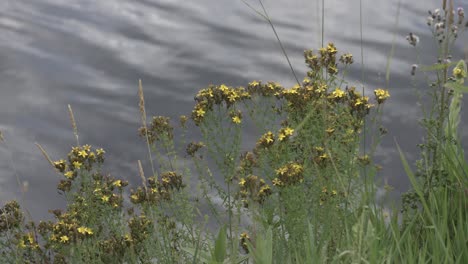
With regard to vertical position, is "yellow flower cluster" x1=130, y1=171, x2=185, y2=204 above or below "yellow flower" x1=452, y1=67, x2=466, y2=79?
below

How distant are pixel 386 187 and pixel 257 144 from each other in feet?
3.62

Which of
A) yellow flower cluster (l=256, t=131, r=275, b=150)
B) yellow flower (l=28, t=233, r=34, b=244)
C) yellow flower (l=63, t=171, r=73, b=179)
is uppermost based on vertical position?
yellow flower cluster (l=256, t=131, r=275, b=150)

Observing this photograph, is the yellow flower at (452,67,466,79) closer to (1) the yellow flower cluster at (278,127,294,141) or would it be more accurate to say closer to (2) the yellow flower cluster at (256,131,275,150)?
(1) the yellow flower cluster at (278,127,294,141)

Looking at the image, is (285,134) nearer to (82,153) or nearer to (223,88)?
(223,88)

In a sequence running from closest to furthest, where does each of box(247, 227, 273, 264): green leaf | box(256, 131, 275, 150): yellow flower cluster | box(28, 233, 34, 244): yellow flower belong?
box(247, 227, 273, 264): green leaf, box(256, 131, 275, 150): yellow flower cluster, box(28, 233, 34, 244): yellow flower

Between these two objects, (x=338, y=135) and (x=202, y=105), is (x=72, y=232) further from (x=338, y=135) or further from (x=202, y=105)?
(x=338, y=135)

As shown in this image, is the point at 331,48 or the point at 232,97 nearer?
the point at 232,97

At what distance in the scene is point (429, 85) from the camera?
449cm

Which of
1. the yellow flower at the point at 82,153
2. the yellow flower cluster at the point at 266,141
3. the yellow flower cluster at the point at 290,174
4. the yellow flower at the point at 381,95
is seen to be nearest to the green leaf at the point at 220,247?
the yellow flower cluster at the point at 290,174

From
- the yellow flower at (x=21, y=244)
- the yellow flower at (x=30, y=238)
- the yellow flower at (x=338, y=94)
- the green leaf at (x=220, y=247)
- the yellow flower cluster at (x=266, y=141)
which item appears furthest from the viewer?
the yellow flower at (x=30, y=238)

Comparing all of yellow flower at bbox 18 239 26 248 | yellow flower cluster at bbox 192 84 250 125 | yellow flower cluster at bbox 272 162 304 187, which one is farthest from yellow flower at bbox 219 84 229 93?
yellow flower at bbox 18 239 26 248

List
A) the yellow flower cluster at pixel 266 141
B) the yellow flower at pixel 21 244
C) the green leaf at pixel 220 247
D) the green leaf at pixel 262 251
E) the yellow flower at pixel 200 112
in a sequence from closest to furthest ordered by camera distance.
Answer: the green leaf at pixel 262 251, the green leaf at pixel 220 247, the yellow flower cluster at pixel 266 141, the yellow flower at pixel 200 112, the yellow flower at pixel 21 244

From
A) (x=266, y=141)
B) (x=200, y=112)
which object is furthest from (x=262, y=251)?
(x=200, y=112)

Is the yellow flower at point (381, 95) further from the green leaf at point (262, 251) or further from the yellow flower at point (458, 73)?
the green leaf at point (262, 251)
